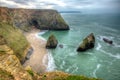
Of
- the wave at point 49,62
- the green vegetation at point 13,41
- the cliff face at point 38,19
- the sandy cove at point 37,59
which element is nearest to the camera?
the sandy cove at point 37,59

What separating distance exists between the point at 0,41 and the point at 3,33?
8314 millimetres

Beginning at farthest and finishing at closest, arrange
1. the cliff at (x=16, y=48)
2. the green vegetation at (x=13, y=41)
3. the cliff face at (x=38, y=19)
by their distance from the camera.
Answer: the cliff face at (x=38, y=19)
the green vegetation at (x=13, y=41)
the cliff at (x=16, y=48)

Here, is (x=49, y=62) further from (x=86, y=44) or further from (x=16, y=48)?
(x=86, y=44)

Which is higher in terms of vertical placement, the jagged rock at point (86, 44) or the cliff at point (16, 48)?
the cliff at point (16, 48)

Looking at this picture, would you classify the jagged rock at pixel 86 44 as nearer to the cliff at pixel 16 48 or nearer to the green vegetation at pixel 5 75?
the cliff at pixel 16 48

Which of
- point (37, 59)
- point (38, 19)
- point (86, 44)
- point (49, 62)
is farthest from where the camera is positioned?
point (38, 19)

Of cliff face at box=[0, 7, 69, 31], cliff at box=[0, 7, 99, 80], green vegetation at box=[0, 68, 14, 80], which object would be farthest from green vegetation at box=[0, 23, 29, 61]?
cliff face at box=[0, 7, 69, 31]

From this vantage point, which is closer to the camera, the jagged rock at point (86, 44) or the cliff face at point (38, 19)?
the jagged rock at point (86, 44)

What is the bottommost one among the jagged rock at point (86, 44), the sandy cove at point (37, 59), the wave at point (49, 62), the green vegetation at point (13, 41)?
the wave at point (49, 62)

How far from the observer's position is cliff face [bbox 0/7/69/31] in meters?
120

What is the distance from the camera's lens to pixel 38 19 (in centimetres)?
12875

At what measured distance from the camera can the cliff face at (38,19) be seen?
11976 cm

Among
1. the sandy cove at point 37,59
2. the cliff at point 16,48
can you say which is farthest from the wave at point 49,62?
the cliff at point 16,48

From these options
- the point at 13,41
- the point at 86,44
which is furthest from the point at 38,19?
the point at 13,41
